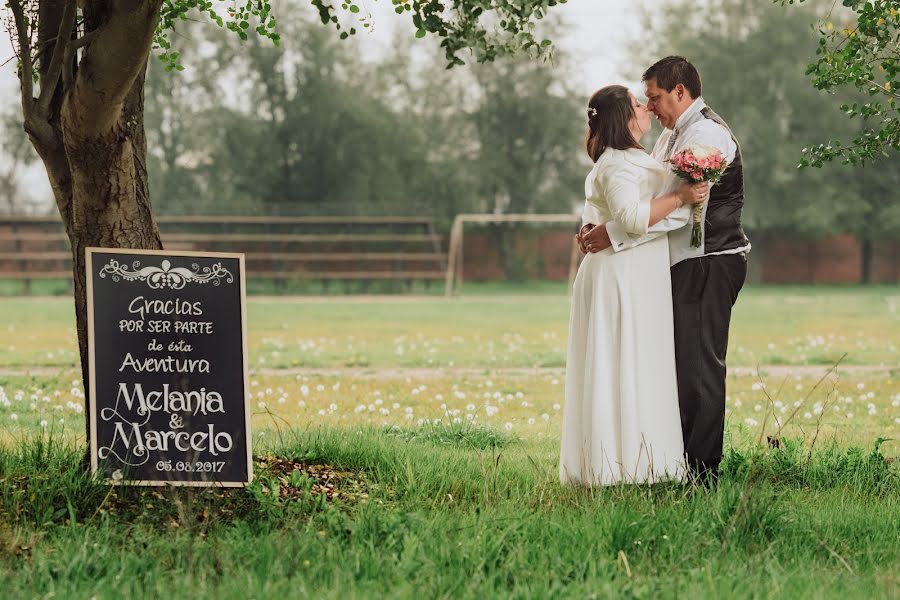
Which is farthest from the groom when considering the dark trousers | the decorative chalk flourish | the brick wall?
the brick wall

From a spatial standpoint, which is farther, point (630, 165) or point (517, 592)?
point (630, 165)

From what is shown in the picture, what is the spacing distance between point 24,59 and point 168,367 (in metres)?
1.42

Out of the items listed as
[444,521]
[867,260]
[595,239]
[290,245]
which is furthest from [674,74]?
[867,260]

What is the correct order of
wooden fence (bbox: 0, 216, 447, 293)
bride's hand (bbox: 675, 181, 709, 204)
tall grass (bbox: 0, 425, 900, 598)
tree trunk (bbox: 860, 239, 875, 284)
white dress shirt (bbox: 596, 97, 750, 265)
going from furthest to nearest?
tree trunk (bbox: 860, 239, 875, 284) → wooden fence (bbox: 0, 216, 447, 293) → white dress shirt (bbox: 596, 97, 750, 265) → bride's hand (bbox: 675, 181, 709, 204) → tall grass (bbox: 0, 425, 900, 598)

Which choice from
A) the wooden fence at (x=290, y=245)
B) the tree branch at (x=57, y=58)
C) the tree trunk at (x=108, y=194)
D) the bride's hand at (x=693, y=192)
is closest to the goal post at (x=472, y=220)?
the wooden fence at (x=290, y=245)

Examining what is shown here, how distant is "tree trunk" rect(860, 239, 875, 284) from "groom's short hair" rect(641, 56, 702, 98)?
3998 centimetres

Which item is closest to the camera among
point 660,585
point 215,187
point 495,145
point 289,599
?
point 289,599

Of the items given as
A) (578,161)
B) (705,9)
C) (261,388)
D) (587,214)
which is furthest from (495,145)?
(587,214)

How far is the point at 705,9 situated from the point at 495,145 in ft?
31.5

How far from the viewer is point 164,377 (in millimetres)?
4520

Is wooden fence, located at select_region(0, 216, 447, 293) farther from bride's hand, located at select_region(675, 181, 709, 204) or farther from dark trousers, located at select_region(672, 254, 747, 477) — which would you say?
bride's hand, located at select_region(675, 181, 709, 204)

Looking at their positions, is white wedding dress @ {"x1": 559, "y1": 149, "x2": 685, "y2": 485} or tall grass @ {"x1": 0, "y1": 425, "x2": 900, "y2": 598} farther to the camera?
white wedding dress @ {"x1": 559, "y1": 149, "x2": 685, "y2": 485}

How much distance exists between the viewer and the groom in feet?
15.6

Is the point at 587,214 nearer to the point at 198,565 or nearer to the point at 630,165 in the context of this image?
the point at 630,165
